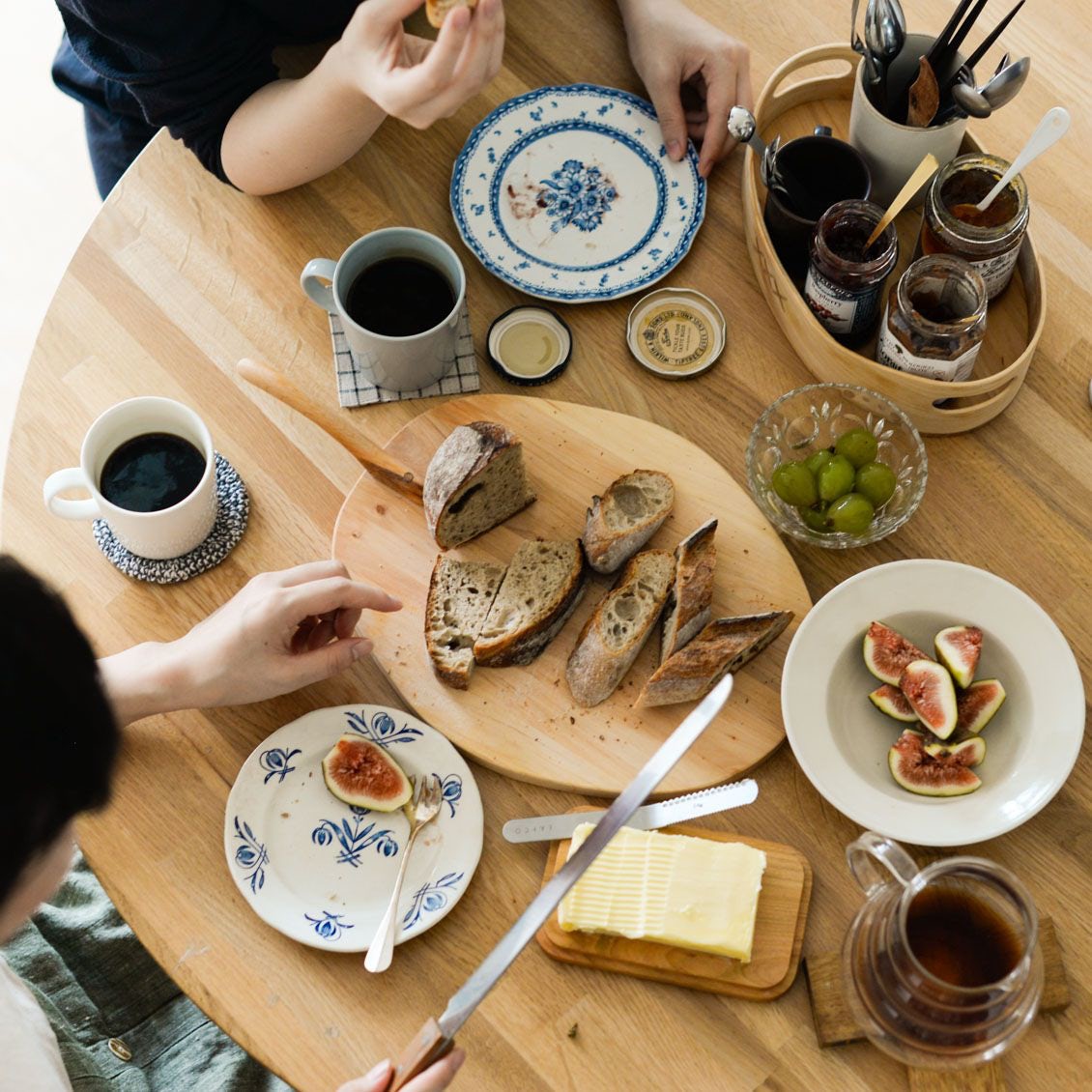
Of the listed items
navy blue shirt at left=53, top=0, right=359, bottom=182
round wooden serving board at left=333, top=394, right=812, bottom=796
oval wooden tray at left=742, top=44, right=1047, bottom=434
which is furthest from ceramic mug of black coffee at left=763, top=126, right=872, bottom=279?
navy blue shirt at left=53, top=0, right=359, bottom=182

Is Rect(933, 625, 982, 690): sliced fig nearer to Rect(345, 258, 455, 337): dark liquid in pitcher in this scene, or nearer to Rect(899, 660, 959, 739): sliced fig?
Rect(899, 660, 959, 739): sliced fig

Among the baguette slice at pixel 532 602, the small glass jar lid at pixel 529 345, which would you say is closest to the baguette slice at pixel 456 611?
the baguette slice at pixel 532 602

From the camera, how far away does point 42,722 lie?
114 cm

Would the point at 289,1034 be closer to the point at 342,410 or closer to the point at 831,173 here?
the point at 342,410

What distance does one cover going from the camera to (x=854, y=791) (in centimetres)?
157

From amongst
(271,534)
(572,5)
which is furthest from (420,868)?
(572,5)

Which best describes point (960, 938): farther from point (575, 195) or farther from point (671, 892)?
point (575, 195)

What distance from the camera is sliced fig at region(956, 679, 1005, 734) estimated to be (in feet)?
5.28

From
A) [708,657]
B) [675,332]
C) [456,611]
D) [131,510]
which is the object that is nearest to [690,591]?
[708,657]

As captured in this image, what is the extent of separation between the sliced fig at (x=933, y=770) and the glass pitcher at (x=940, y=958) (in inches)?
6.0

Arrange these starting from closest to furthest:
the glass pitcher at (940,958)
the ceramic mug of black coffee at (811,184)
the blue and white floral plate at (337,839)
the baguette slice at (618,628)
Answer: the glass pitcher at (940,958) → the blue and white floral plate at (337,839) → the baguette slice at (618,628) → the ceramic mug of black coffee at (811,184)

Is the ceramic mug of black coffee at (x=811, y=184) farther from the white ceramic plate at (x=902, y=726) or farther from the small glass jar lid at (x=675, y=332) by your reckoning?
the white ceramic plate at (x=902, y=726)

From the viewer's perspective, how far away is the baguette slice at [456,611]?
1675 mm

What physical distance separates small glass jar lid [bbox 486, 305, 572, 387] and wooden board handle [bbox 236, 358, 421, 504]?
0.25 metres
